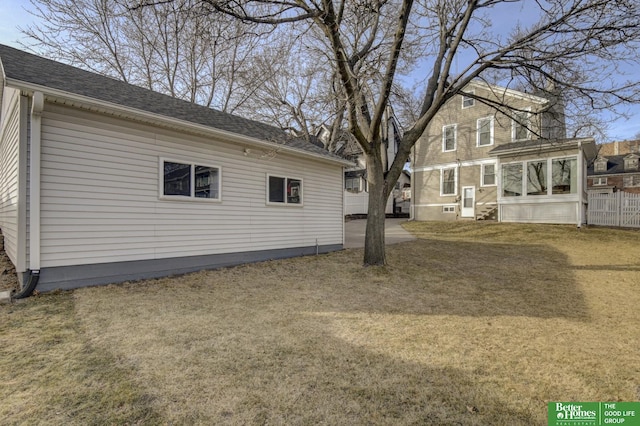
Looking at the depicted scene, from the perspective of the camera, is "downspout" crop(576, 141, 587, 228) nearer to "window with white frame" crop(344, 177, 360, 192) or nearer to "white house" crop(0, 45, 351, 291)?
"white house" crop(0, 45, 351, 291)

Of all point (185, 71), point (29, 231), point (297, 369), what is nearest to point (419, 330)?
point (297, 369)

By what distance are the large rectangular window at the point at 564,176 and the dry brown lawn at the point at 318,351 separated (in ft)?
29.2

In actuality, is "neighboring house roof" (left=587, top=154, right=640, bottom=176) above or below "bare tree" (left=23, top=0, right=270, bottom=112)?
below

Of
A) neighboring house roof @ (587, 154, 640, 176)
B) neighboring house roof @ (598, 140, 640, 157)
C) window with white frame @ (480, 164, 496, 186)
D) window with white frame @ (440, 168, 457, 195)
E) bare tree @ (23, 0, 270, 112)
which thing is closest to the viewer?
bare tree @ (23, 0, 270, 112)

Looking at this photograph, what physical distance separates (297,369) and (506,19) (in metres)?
9.30

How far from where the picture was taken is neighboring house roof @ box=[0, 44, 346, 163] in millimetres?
5150

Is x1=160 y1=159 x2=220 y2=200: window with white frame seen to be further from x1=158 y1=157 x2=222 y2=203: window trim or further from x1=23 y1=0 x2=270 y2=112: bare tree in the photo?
x1=23 y1=0 x2=270 y2=112: bare tree

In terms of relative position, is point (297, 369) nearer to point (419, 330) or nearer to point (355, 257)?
point (419, 330)

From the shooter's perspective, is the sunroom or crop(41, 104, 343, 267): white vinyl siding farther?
the sunroom

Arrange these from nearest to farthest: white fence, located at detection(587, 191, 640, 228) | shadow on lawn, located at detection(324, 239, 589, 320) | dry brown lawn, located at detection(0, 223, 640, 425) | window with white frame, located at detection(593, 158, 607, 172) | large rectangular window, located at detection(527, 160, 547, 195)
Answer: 1. dry brown lawn, located at detection(0, 223, 640, 425)
2. shadow on lawn, located at detection(324, 239, 589, 320)
3. white fence, located at detection(587, 191, 640, 228)
4. large rectangular window, located at detection(527, 160, 547, 195)
5. window with white frame, located at detection(593, 158, 607, 172)

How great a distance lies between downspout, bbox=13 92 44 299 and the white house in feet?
0.05

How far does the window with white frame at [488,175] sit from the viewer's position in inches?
709

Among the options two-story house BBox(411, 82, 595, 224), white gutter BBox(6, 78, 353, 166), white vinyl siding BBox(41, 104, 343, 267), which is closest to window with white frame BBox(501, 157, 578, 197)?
two-story house BBox(411, 82, 595, 224)

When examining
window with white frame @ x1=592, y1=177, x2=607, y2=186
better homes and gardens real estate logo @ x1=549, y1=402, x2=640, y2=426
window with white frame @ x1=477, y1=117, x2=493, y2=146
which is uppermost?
window with white frame @ x1=477, y1=117, x2=493, y2=146
